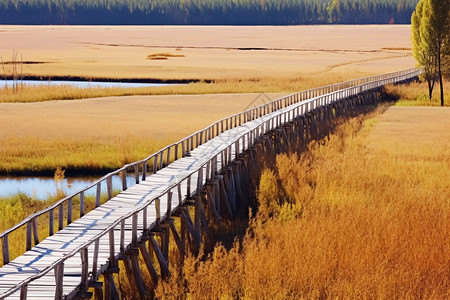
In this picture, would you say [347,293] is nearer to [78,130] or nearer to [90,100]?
[78,130]

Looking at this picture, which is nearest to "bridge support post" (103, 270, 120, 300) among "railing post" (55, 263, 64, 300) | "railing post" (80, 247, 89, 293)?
"railing post" (80, 247, 89, 293)

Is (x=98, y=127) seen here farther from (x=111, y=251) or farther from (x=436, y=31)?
(x=111, y=251)

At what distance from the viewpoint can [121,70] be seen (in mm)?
91250

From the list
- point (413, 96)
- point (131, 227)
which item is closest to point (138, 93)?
point (413, 96)

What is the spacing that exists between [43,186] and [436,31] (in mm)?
40417

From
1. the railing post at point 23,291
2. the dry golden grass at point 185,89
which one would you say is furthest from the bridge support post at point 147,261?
the dry golden grass at point 185,89

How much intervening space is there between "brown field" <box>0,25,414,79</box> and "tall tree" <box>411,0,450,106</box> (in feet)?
66.5

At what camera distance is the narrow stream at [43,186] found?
2572cm

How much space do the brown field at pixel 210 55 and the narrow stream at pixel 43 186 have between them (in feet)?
166

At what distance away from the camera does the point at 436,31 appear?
197 feet

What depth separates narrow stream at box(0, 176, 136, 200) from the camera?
2572cm

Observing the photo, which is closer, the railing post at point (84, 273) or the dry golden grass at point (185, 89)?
the railing post at point (84, 273)

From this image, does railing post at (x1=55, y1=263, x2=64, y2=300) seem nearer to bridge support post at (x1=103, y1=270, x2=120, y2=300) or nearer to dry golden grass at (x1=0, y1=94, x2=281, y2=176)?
bridge support post at (x1=103, y1=270, x2=120, y2=300)

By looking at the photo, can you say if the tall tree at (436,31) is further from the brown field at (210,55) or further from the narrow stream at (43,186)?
the narrow stream at (43,186)
